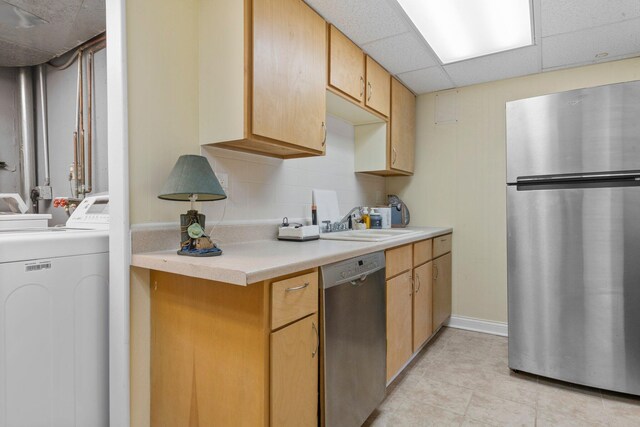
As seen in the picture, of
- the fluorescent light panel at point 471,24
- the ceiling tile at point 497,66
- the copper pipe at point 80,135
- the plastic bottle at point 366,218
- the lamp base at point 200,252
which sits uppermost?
the fluorescent light panel at point 471,24

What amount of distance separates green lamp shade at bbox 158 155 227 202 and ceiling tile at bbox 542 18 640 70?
2377 mm

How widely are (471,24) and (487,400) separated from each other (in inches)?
89.6

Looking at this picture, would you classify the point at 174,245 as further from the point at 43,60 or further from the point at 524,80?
the point at 524,80

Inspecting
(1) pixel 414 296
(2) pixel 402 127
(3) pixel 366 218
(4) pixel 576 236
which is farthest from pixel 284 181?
(4) pixel 576 236

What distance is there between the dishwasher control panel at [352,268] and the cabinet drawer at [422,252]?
59cm

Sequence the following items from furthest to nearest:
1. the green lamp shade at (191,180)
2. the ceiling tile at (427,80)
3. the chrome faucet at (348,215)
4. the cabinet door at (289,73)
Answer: the ceiling tile at (427,80) → the chrome faucet at (348,215) → the cabinet door at (289,73) → the green lamp shade at (191,180)

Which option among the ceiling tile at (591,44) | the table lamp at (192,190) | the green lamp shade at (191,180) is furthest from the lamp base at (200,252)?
the ceiling tile at (591,44)

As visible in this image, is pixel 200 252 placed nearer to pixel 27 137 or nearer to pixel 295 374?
pixel 295 374

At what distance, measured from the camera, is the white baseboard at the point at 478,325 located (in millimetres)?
2986

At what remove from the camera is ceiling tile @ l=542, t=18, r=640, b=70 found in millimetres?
2164

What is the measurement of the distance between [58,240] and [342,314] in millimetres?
1101

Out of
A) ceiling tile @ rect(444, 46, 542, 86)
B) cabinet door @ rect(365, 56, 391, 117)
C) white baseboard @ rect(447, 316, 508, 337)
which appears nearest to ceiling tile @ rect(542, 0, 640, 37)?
ceiling tile @ rect(444, 46, 542, 86)

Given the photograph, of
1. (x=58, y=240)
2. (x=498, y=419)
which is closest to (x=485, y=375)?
(x=498, y=419)

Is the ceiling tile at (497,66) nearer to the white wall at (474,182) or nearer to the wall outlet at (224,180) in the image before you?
the white wall at (474,182)
